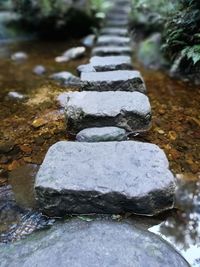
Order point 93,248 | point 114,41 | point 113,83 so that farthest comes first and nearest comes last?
point 114,41 < point 113,83 < point 93,248

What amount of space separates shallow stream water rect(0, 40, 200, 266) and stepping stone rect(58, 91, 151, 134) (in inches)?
7.2

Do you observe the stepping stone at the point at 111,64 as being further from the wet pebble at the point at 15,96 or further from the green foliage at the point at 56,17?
the green foliage at the point at 56,17

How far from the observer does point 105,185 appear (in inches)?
102

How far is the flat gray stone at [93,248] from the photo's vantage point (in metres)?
2.19

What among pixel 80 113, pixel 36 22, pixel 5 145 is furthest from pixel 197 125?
pixel 36 22

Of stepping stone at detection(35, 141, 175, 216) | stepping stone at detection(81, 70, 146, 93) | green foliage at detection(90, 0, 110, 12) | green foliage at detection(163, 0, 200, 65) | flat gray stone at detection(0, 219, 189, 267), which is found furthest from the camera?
green foliage at detection(90, 0, 110, 12)

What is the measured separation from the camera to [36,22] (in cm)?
803

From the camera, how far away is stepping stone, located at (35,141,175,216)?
8.38 feet

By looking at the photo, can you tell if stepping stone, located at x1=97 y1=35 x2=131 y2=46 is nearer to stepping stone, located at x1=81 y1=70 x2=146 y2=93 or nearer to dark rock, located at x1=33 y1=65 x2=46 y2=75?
dark rock, located at x1=33 y1=65 x2=46 y2=75

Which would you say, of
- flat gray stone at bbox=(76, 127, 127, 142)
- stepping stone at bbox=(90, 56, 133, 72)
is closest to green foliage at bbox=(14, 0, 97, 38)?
stepping stone at bbox=(90, 56, 133, 72)

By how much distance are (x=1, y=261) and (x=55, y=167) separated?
83 cm

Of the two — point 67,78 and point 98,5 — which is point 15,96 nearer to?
point 67,78

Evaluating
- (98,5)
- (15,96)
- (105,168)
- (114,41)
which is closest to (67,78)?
(15,96)

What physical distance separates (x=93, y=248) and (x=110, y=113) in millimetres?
1698
